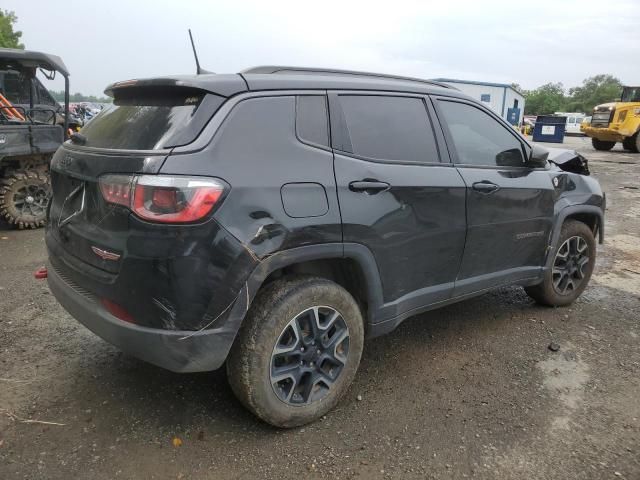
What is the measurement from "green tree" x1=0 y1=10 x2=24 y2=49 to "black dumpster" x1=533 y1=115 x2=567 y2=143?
31.8 meters

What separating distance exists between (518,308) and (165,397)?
3029 mm

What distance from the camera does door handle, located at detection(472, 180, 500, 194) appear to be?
133 inches

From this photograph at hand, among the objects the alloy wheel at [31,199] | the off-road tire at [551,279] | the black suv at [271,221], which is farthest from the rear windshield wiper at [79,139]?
the alloy wheel at [31,199]

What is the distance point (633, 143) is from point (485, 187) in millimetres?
21564

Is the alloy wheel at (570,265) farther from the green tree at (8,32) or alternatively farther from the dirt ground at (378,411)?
the green tree at (8,32)

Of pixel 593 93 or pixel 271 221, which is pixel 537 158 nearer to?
pixel 271 221

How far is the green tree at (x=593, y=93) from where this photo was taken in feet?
299

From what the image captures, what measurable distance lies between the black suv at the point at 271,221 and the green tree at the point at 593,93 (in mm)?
93619

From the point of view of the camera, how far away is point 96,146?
2.70 m

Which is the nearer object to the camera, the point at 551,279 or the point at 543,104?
the point at 551,279

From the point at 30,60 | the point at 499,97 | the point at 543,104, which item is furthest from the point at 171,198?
the point at 543,104

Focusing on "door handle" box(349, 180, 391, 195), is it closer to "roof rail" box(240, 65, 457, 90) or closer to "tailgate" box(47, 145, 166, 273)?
"roof rail" box(240, 65, 457, 90)

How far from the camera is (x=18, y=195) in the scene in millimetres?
6965

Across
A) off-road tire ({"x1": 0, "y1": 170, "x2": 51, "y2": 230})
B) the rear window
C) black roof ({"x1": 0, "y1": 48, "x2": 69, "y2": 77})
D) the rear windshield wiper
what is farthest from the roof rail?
black roof ({"x1": 0, "y1": 48, "x2": 69, "y2": 77})
